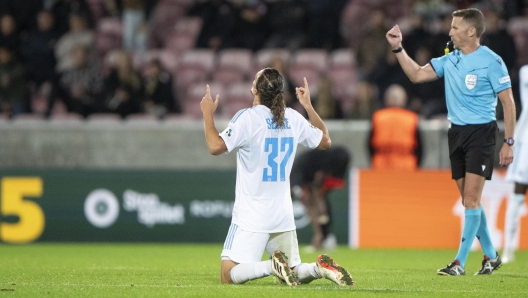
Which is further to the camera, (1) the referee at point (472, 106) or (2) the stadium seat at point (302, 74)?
(2) the stadium seat at point (302, 74)

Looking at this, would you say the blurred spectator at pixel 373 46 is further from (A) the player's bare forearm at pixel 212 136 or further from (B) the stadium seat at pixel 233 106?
(A) the player's bare forearm at pixel 212 136

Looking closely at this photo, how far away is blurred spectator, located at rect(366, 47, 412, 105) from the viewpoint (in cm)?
1530

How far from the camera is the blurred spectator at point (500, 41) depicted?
48.3ft

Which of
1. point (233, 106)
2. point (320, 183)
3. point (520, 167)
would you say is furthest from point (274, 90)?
point (233, 106)

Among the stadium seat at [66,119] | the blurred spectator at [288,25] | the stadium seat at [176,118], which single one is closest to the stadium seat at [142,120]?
the stadium seat at [176,118]

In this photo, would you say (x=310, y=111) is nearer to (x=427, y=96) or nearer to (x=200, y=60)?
(x=427, y=96)

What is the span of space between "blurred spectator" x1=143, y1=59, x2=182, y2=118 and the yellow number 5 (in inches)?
96.3

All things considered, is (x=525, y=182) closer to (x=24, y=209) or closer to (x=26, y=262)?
(x=26, y=262)

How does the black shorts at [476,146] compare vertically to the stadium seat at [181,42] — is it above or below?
below

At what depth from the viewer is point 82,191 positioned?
13.7 metres

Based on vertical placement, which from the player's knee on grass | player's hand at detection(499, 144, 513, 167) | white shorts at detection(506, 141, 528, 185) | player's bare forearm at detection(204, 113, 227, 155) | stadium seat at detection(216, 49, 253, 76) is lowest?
the player's knee on grass

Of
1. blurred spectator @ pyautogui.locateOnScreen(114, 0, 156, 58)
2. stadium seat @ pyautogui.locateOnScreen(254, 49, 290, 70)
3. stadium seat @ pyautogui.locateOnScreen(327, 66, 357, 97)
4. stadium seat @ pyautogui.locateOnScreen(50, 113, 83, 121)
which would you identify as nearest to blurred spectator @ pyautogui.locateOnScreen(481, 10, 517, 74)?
stadium seat @ pyautogui.locateOnScreen(327, 66, 357, 97)

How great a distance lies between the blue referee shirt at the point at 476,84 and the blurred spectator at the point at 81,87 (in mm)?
8036

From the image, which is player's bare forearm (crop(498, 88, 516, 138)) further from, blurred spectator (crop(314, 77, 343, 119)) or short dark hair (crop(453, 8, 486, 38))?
blurred spectator (crop(314, 77, 343, 119))
